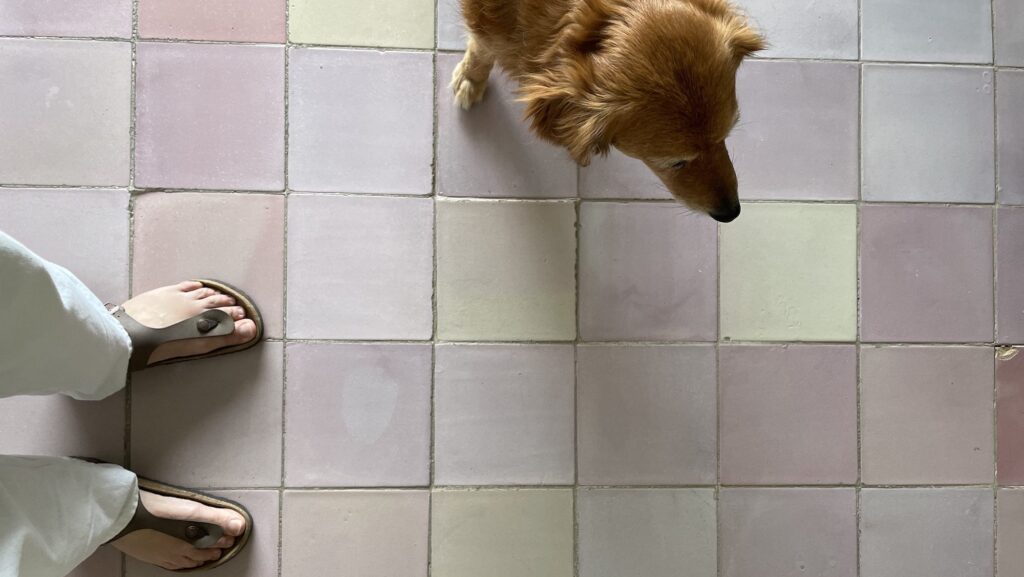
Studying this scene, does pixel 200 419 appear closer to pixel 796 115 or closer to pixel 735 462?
pixel 735 462

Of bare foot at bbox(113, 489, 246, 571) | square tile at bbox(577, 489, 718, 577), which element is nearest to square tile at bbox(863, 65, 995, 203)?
square tile at bbox(577, 489, 718, 577)

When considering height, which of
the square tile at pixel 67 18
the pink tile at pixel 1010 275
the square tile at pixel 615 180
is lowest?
the pink tile at pixel 1010 275

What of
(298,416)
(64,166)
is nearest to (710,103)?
(298,416)

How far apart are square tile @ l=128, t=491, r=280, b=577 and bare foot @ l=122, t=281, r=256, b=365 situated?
40cm

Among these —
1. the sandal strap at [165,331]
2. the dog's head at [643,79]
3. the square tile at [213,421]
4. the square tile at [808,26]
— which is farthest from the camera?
the square tile at [808,26]

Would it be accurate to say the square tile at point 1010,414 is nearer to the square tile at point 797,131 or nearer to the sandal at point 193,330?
the square tile at point 797,131

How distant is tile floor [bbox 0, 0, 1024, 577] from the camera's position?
181cm

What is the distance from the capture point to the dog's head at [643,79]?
121cm

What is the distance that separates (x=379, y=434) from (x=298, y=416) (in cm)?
22

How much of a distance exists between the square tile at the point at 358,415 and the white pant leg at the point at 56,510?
1.34 ft

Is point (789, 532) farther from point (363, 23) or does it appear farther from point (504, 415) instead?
point (363, 23)

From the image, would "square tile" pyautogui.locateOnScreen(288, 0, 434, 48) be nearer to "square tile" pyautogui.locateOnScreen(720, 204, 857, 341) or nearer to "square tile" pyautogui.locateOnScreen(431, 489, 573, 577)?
"square tile" pyautogui.locateOnScreen(720, 204, 857, 341)

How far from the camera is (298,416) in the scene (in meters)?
1.83

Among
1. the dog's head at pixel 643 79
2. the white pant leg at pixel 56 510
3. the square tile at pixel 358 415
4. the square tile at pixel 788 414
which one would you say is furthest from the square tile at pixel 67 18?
the square tile at pixel 788 414
